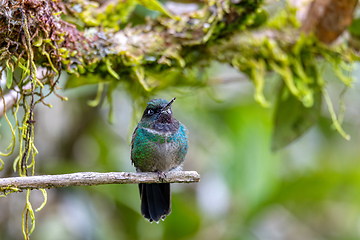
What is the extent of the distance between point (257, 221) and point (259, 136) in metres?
0.62

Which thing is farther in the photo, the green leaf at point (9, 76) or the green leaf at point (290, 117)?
the green leaf at point (290, 117)

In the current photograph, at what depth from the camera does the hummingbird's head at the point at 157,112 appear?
2512 millimetres

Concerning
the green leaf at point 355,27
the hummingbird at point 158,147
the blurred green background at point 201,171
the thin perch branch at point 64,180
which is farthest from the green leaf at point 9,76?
the green leaf at point 355,27

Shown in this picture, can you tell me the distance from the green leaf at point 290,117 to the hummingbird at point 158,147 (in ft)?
1.97

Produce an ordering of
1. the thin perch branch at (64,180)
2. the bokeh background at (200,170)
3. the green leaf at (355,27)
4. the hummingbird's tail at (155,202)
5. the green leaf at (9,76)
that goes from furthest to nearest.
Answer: the bokeh background at (200,170)
the green leaf at (355,27)
the hummingbird's tail at (155,202)
the green leaf at (9,76)
the thin perch branch at (64,180)

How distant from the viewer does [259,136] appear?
3590 mm

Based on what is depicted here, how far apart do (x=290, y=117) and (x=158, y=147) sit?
0.83 meters

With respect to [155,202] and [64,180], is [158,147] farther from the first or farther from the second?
[64,180]

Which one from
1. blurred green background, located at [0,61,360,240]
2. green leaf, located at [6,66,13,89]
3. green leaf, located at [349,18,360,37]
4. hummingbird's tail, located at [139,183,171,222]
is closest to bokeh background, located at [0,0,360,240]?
blurred green background, located at [0,61,360,240]

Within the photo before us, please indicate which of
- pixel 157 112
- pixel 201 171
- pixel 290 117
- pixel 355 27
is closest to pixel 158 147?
pixel 157 112

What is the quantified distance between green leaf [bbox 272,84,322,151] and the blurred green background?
0.24 m

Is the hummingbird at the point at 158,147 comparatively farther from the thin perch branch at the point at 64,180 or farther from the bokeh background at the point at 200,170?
the thin perch branch at the point at 64,180

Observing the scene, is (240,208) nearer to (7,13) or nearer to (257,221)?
(257,221)

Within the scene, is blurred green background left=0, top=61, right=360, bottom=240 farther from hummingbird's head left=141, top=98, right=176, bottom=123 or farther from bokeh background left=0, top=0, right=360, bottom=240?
hummingbird's head left=141, top=98, right=176, bottom=123
